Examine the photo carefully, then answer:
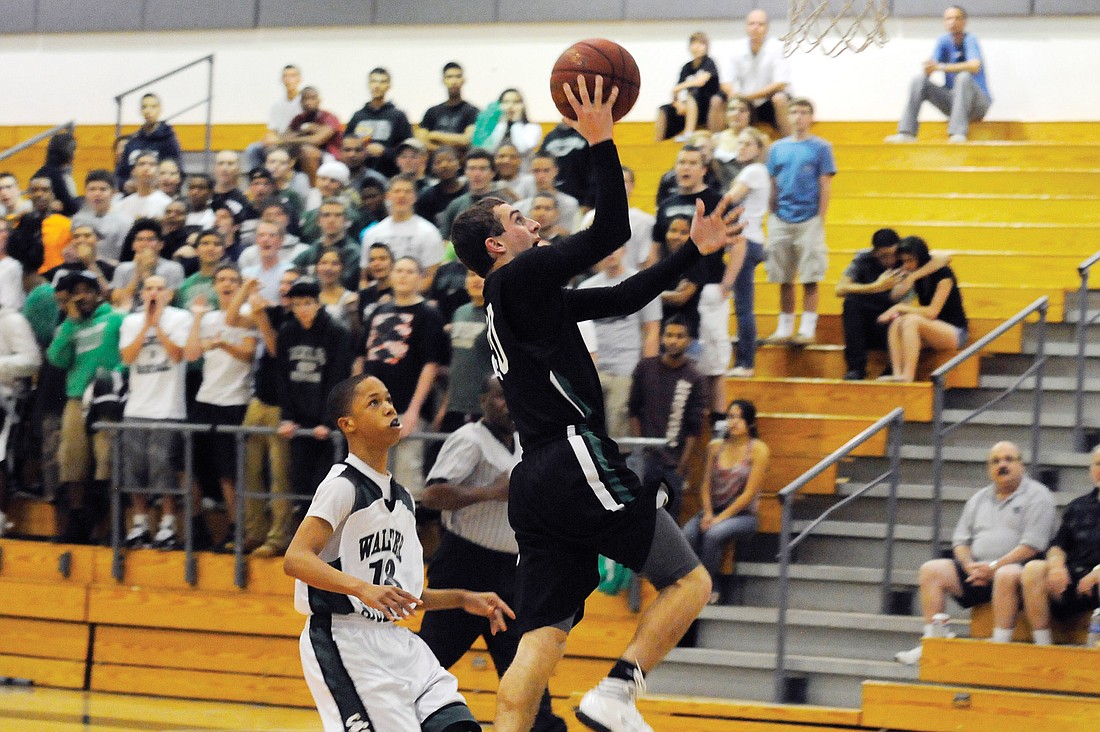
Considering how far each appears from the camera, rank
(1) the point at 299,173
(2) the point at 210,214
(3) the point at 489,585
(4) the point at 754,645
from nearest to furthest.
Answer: (3) the point at 489,585 → (4) the point at 754,645 → (2) the point at 210,214 → (1) the point at 299,173

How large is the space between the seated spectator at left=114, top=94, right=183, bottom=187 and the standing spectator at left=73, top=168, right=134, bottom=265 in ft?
4.39

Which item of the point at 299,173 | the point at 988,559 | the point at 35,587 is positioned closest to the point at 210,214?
the point at 299,173

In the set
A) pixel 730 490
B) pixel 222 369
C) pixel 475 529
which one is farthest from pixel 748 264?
pixel 475 529

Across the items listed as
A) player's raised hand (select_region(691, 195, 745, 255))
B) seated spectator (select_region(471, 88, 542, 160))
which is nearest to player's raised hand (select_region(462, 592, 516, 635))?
player's raised hand (select_region(691, 195, 745, 255))

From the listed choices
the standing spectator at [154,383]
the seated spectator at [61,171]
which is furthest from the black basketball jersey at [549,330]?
the seated spectator at [61,171]

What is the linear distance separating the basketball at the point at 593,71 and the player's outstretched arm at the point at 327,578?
146 cm

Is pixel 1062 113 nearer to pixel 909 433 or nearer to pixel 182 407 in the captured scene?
pixel 909 433

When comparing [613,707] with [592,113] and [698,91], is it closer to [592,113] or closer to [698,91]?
[592,113]

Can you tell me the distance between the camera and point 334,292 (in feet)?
30.2

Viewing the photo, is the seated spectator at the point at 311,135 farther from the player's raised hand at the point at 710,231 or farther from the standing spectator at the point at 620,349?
the player's raised hand at the point at 710,231

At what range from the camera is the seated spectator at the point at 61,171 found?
1190cm

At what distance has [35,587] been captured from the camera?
10.0 m

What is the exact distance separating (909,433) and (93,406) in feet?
16.6

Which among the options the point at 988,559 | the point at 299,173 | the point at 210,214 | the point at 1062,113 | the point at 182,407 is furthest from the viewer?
the point at 1062,113
